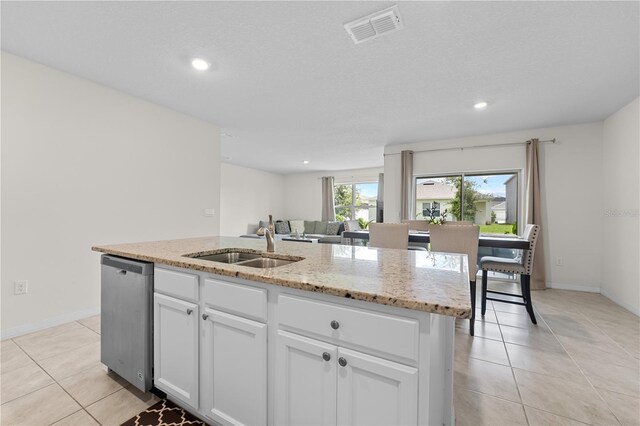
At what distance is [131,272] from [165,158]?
2.36 m

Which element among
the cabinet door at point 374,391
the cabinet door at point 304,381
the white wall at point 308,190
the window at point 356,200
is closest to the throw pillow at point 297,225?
the white wall at point 308,190

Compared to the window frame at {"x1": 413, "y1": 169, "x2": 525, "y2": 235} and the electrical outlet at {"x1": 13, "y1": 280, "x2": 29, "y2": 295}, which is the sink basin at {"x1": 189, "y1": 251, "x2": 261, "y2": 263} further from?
the window frame at {"x1": 413, "y1": 169, "x2": 525, "y2": 235}

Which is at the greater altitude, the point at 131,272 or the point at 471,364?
the point at 131,272

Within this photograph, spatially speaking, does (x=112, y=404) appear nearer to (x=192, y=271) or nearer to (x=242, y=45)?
(x=192, y=271)

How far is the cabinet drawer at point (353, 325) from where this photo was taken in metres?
0.85

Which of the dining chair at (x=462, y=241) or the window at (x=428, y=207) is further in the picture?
the window at (x=428, y=207)

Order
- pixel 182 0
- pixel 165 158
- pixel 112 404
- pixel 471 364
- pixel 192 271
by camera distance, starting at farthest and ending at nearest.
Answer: pixel 165 158 → pixel 471 364 → pixel 182 0 → pixel 112 404 → pixel 192 271

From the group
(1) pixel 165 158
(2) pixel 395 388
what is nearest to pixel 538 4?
(2) pixel 395 388

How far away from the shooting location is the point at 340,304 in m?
0.96

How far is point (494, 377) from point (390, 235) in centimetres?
152

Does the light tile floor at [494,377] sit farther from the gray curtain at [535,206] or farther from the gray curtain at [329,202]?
the gray curtain at [329,202]

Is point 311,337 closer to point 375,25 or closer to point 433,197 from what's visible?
point 375,25

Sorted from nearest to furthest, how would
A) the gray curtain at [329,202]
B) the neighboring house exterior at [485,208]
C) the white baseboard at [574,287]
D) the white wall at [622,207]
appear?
A: the white wall at [622,207] → the white baseboard at [574,287] → the neighboring house exterior at [485,208] → the gray curtain at [329,202]

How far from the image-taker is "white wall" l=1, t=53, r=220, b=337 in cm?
239
